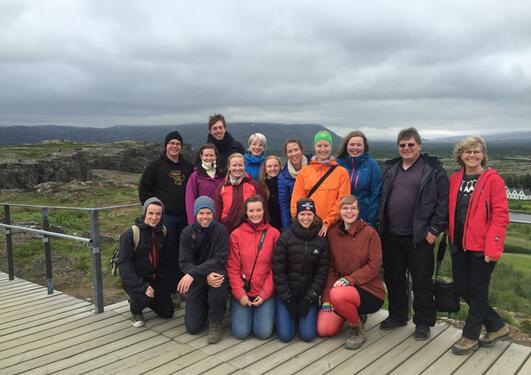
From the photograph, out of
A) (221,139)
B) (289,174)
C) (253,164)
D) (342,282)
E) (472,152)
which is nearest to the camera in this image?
(472,152)

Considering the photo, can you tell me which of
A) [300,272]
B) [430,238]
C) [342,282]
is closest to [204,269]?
[300,272]

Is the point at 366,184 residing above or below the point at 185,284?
above

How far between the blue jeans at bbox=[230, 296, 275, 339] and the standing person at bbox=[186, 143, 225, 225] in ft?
4.54

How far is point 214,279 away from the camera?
4828mm

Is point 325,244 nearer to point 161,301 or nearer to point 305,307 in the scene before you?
point 305,307

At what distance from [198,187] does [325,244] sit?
1886 mm

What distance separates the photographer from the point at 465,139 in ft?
14.2

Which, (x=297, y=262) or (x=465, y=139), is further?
(x=297, y=262)

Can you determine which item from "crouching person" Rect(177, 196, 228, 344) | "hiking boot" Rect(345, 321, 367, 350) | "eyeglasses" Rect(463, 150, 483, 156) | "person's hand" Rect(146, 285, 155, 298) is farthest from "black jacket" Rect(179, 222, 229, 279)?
"eyeglasses" Rect(463, 150, 483, 156)

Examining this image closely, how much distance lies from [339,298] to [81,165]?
4451 centimetres

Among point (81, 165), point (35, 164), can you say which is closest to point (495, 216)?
point (35, 164)

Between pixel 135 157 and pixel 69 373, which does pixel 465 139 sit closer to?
pixel 69 373

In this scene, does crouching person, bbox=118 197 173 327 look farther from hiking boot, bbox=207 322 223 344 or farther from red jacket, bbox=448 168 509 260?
red jacket, bbox=448 168 509 260

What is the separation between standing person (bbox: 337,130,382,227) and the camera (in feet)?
16.5
